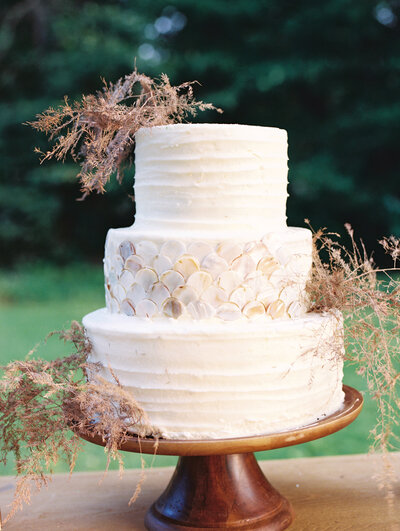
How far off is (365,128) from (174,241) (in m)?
5.29

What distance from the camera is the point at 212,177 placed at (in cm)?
157

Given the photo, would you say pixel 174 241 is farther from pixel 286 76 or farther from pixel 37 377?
pixel 286 76

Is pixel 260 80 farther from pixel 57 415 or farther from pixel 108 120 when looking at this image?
pixel 57 415

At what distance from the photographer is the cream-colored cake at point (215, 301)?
1503mm

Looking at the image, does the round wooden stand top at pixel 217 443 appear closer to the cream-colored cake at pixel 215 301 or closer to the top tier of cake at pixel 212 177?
the cream-colored cake at pixel 215 301

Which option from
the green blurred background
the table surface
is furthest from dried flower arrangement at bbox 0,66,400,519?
the green blurred background

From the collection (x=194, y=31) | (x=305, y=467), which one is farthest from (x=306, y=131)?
(x=305, y=467)

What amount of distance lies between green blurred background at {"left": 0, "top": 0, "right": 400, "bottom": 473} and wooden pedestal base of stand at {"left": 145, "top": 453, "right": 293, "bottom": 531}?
436 centimetres

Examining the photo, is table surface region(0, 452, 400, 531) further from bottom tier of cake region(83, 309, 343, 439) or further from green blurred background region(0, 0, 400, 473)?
green blurred background region(0, 0, 400, 473)

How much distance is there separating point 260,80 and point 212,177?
199 inches

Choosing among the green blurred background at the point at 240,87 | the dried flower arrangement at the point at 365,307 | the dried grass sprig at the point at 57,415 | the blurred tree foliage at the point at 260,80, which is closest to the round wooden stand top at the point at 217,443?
the dried grass sprig at the point at 57,415

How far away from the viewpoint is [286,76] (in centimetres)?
643

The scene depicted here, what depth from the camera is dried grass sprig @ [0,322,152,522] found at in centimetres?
149

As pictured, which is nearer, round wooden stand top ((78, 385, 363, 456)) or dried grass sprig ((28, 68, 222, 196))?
round wooden stand top ((78, 385, 363, 456))
